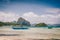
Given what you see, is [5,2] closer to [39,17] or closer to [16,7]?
[16,7]

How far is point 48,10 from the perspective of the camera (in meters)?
2.01

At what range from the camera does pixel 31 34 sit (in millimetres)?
1952

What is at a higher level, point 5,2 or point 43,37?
point 5,2

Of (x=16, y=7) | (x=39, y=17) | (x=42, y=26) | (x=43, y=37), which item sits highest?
(x=16, y=7)

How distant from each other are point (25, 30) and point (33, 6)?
400 mm

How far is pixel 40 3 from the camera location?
2.01 meters

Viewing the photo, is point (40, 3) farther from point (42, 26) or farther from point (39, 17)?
point (42, 26)

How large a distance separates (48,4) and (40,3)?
0.13m

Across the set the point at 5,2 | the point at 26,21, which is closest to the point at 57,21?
the point at 26,21

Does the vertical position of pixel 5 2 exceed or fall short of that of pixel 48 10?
it exceeds it

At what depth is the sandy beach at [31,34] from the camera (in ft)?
6.31

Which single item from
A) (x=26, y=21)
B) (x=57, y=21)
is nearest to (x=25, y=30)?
(x=26, y=21)

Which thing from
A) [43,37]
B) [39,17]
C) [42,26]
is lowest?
[43,37]

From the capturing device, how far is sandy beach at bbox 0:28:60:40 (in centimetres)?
192
